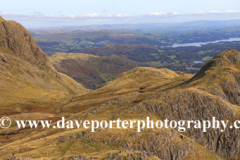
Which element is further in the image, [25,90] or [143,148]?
[25,90]

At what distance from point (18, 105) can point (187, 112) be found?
139448 millimetres

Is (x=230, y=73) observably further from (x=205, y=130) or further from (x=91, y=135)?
(x=91, y=135)

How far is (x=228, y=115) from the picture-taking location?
86875 millimetres

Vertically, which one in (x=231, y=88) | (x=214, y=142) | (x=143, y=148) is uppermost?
(x=231, y=88)

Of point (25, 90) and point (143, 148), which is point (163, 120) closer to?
point (143, 148)

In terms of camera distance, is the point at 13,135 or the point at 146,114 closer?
the point at 146,114

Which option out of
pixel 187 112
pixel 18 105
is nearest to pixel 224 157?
pixel 187 112

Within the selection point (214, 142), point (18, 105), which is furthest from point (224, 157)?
point (18, 105)

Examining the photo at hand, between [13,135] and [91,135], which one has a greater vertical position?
[91,135]

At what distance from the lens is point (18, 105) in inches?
6299

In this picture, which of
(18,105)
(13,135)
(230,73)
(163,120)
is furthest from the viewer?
(18,105)

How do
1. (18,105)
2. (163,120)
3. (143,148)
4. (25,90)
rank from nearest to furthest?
(143,148), (163,120), (18,105), (25,90)

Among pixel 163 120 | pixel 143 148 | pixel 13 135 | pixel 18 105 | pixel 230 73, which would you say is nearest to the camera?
pixel 143 148

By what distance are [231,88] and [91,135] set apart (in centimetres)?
8156
